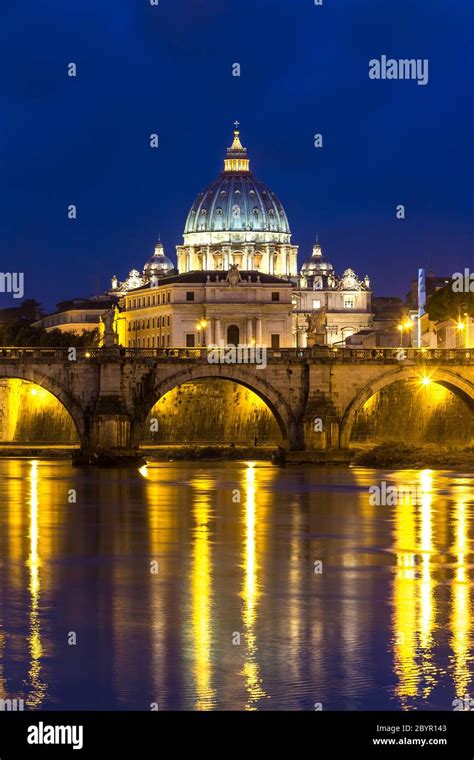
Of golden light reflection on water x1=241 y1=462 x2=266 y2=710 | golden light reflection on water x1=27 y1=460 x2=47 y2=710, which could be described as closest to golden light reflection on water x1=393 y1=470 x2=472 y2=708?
golden light reflection on water x1=241 y1=462 x2=266 y2=710

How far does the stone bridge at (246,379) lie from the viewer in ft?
257

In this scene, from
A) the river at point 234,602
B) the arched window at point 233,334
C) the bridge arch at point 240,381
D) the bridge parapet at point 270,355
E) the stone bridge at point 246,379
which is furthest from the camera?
the arched window at point 233,334

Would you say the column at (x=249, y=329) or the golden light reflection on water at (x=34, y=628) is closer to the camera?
the golden light reflection on water at (x=34, y=628)

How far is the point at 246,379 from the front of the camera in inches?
3174

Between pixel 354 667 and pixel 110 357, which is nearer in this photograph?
pixel 354 667

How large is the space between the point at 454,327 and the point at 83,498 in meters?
55.6

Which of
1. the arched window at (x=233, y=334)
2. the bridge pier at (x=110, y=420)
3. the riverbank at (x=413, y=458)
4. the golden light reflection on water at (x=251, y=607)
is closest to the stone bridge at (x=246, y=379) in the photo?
the bridge pier at (x=110, y=420)

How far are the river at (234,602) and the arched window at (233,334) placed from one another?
125m

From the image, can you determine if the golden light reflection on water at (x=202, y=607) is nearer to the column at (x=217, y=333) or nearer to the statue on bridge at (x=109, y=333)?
the statue on bridge at (x=109, y=333)
